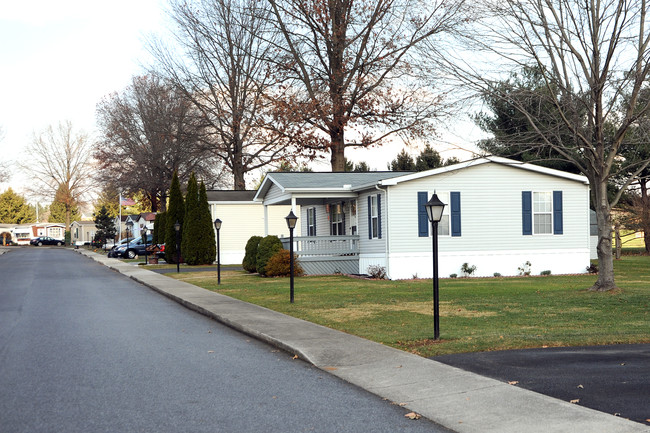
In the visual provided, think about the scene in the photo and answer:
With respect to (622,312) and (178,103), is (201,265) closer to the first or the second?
(178,103)

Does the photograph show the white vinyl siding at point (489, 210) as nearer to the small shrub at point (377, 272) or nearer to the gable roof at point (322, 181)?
the small shrub at point (377, 272)

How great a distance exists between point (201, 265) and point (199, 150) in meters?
→ 13.0

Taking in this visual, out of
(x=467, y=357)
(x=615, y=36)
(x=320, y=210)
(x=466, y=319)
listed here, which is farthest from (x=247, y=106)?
(x=467, y=357)

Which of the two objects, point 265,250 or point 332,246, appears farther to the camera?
point 332,246

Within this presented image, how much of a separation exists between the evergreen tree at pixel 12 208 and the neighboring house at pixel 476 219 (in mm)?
111973

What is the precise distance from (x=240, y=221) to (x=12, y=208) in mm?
100100

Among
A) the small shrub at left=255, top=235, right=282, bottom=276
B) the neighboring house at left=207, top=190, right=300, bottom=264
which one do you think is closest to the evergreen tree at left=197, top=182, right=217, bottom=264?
the neighboring house at left=207, top=190, right=300, bottom=264

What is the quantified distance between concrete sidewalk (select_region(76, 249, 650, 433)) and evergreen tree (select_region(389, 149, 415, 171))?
4409 cm

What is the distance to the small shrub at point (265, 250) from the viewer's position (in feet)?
88.2

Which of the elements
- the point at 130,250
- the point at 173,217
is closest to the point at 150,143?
the point at 130,250

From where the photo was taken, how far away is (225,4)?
42094mm

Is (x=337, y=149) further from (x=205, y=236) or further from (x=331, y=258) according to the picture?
(x=331, y=258)

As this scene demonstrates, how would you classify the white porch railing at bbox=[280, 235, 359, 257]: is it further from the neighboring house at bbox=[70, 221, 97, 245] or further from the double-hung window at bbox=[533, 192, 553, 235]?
the neighboring house at bbox=[70, 221, 97, 245]

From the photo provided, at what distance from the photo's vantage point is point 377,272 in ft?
83.7
